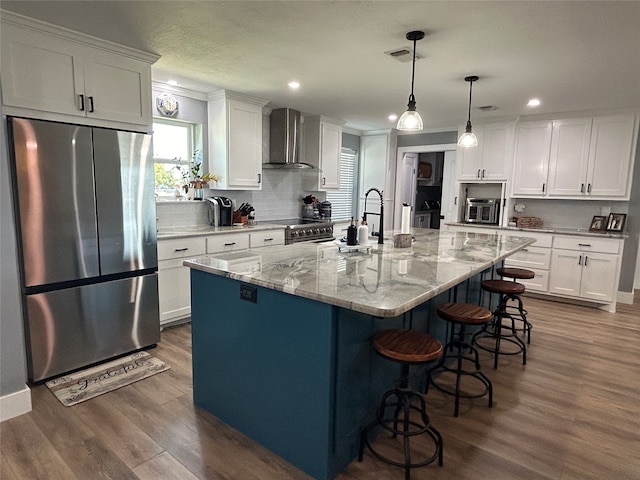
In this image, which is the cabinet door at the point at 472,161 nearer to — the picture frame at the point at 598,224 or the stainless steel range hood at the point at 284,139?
the picture frame at the point at 598,224

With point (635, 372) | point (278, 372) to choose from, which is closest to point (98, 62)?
point (278, 372)

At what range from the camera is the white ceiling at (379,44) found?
7.40 ft

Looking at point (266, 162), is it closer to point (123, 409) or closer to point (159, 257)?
point (159, 257)

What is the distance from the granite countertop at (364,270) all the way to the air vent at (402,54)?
57.7 inches

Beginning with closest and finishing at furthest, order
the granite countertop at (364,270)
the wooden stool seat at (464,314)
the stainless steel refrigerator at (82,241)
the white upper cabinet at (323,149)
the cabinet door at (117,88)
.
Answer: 1. the granite countertop at (364,270)
2. the wooden stool seat at (464,314)
3. the stainless steel refrigerator at (82,241)
4. the cabinet door at (117,88)
5. the white upper cabinet at (323,149)

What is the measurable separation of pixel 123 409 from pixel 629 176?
5.76 metres

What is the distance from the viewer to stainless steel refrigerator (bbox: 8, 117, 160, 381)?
2.54 m

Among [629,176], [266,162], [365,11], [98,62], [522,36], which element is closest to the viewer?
[365,11]

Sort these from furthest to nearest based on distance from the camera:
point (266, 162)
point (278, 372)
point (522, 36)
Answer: point (266, 162), point (522, 36), point (278, 372)

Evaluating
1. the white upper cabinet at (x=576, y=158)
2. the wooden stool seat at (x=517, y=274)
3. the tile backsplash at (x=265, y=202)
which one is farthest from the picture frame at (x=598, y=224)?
the tile backsplash at (x=265, y=202)

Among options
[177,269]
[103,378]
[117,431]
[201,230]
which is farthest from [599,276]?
[103,378]

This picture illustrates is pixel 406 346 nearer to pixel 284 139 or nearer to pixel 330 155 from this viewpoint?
pixel 284 139

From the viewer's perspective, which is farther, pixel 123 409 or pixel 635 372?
pixel 635 372

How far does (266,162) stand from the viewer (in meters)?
5.19
